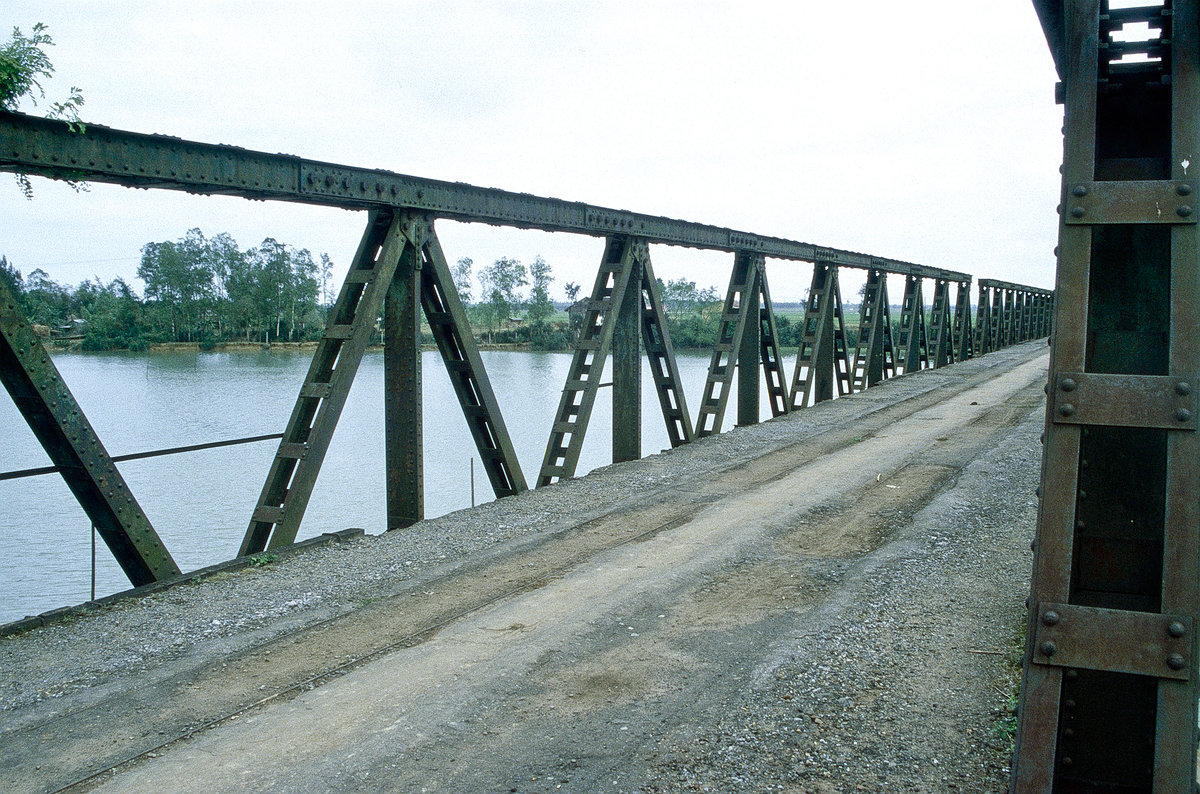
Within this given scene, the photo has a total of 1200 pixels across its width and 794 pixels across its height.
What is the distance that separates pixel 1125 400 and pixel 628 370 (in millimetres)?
10245

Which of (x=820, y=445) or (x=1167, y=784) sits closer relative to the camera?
(x=1167, y=784)

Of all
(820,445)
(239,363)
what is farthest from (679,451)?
(239,363)

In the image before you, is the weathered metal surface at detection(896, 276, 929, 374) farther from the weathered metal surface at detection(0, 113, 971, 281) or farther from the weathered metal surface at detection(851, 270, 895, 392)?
the weathered metal surface at detection(0, 113, 971, 281)

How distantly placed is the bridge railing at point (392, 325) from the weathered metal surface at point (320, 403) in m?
0.01

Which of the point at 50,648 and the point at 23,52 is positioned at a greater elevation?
the point at 23,52

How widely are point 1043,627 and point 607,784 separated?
1983 mm

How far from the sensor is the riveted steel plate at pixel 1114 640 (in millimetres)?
2508

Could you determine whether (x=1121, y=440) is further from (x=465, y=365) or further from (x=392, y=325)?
(x=465, y=365)

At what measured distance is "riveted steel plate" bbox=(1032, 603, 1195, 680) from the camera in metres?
2.51

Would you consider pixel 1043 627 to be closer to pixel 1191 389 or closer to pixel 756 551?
pixel 1191 389

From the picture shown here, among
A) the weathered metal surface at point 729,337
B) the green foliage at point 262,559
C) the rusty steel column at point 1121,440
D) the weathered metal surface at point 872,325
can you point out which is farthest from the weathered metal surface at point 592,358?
the weathered metal surface at point 872,325

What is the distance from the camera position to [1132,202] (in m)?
2.68

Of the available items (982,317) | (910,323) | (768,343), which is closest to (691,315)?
(982,317)

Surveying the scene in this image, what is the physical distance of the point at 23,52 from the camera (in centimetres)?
545
